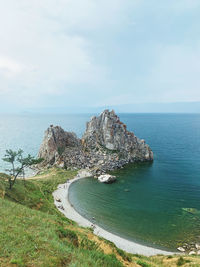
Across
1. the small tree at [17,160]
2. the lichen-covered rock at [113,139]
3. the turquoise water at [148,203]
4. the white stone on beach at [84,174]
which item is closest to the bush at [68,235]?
the turquoise water at [148,203]

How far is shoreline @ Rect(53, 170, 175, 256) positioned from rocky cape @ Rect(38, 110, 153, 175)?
18729 millimetres

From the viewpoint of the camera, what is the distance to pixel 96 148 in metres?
98.7

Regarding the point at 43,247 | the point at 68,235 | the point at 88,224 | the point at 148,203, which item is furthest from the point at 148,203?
the point at 43,247

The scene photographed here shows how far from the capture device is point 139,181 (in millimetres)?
69188

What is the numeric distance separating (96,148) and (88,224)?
200ft

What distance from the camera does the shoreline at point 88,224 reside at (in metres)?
31.4

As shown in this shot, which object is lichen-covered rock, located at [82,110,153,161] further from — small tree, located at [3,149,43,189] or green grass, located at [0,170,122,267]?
green grass, located at [0,170,122,267]

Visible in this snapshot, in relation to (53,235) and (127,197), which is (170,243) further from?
(53,235)

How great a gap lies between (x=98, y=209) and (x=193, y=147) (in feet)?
345

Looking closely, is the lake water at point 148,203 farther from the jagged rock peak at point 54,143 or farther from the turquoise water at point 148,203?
the jagged rock peak at point 54,143

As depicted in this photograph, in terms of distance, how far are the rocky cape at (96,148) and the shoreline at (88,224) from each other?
18.7m

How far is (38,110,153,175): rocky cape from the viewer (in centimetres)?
8662

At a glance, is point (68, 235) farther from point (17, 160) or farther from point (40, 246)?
point (17, 160)

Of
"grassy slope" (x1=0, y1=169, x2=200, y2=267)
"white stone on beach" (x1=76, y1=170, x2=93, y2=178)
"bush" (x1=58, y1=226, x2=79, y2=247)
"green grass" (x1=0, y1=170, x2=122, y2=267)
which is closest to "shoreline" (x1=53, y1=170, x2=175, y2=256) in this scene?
"white stone on beach" (x1=76, y1=170, x2=93, y2=178)
